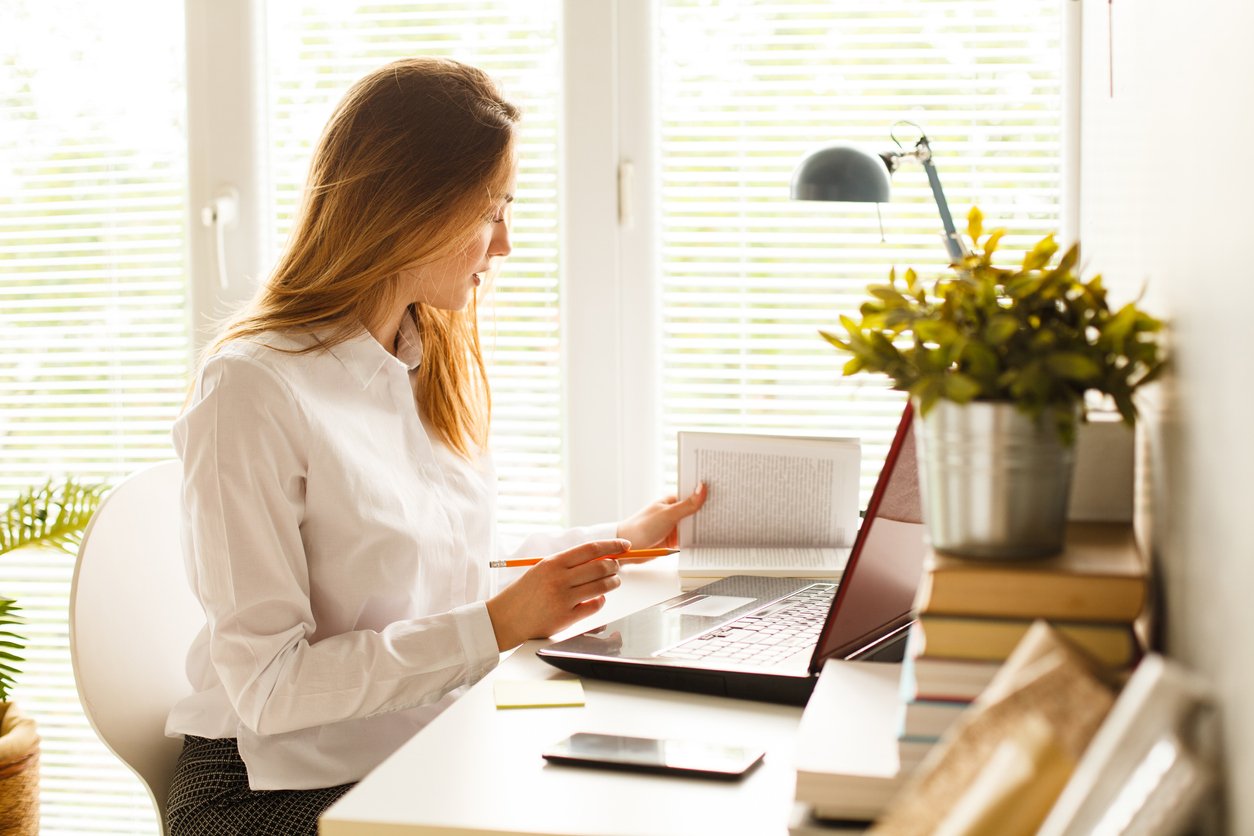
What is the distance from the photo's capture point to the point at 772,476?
1.63 metres

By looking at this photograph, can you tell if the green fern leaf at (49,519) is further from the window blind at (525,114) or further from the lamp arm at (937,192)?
the lamp arm at (937,192)

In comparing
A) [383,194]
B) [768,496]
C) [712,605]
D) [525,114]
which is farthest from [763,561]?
[525,114]

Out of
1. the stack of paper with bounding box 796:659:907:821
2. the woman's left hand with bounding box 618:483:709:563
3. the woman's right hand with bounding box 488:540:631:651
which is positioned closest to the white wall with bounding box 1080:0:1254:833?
the stack of paper with bounding box 796:659:907:821

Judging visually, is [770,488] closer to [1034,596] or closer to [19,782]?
[1034,596]

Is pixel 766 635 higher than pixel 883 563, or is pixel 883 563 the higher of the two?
pixel 883 563

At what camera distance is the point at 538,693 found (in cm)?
108

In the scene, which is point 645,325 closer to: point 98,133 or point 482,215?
point 482,215

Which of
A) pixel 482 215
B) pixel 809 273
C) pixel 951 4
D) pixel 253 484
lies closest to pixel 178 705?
pixel 253 484

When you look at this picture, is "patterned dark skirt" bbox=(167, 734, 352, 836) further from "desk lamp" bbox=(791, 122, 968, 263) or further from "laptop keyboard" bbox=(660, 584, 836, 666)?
"desk lamp" bbox=(791, 122, 968, 263)

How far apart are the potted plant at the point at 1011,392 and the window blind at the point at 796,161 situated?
1.35 m

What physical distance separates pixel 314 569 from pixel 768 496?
624 mm

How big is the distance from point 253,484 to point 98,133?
1.37 metres

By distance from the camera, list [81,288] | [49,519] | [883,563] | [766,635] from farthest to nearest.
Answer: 1. [81,288]
2. [49,519]
3. [766,635]
4. [883,563]

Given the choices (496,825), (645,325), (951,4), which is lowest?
(496,825)
